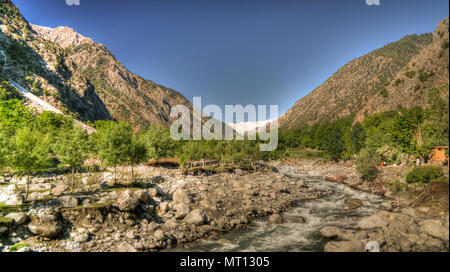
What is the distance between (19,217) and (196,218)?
9.91m

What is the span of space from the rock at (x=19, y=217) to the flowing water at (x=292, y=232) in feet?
26.3

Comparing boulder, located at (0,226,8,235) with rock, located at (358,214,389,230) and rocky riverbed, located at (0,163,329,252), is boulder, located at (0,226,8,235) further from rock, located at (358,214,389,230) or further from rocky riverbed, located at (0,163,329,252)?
rock, located at (358,214,389,230)

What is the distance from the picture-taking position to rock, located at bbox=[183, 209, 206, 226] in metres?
16.2

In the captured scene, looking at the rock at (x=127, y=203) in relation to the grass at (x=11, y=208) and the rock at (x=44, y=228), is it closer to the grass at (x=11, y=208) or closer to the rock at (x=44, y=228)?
the rock at (x=44, y=228)

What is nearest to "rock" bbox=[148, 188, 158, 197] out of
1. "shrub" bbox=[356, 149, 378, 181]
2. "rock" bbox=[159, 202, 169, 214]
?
"rock" bbox=[159, 202, 169, 214]

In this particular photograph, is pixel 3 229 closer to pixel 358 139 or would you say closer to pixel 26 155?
pixel 26 155

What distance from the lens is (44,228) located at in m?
11.6

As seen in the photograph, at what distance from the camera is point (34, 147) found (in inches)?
648

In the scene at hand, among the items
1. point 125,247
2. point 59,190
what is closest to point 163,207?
point 125,247

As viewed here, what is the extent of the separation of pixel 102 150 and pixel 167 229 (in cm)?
1451

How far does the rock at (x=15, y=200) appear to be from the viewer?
46.9 ft

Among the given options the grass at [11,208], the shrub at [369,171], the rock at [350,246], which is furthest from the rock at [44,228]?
the shrub at [369,171]
